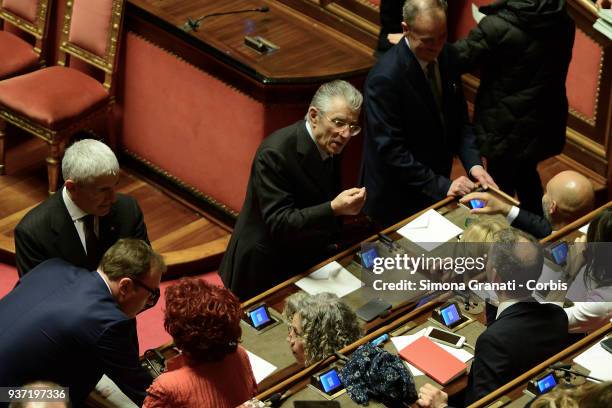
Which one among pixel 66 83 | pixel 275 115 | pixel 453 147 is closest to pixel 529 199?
pixel 453 147

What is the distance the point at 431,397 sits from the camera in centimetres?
411

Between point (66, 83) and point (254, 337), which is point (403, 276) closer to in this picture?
point (254, 337)

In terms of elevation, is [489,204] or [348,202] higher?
[348,202]

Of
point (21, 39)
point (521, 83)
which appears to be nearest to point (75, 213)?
point (521, 83)

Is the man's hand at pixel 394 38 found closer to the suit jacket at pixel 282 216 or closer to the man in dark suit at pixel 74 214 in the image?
the suit jacket at pixel 282 216

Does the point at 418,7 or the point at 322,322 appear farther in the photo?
the point at 418,7

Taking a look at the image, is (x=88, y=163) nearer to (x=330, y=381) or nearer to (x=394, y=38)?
(x=330, y=381)

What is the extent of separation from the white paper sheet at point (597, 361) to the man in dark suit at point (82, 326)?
161 centimetres

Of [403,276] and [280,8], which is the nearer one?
[403,276]

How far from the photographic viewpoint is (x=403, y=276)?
488cm

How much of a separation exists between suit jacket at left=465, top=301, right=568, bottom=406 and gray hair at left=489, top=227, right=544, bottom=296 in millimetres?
88

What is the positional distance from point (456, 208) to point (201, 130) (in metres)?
1.82

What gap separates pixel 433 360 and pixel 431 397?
338mm

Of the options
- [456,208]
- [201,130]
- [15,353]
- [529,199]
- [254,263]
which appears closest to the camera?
[15,353]
